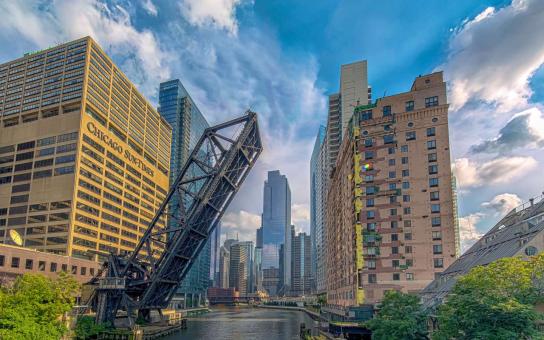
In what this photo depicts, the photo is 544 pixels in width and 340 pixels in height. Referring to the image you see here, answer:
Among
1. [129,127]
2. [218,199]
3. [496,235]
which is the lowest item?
[496,235]

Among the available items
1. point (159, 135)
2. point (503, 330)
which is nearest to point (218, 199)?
point (503, 330)

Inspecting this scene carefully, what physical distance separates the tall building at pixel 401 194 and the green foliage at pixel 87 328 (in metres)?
35.7

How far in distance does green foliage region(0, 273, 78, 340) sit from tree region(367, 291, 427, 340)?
26.8 meters

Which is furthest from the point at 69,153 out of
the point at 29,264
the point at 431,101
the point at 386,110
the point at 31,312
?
the point at 431,101

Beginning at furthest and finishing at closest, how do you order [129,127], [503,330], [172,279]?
1. [129,127]
2. [172,279]
3. [503,330]

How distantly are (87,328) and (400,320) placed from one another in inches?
1553

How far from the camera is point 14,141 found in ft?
319

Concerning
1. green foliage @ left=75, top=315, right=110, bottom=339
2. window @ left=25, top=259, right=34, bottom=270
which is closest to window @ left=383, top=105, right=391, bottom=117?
green foliage @ left=75, top=315, right=110, bottom=339

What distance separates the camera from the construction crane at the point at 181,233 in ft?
174

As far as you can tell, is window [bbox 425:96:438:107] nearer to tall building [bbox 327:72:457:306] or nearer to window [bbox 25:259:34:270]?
tall building [bbox 327:72:457:306]

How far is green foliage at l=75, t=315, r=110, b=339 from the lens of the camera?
53.0 meters

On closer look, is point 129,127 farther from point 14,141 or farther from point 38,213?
point 38,213

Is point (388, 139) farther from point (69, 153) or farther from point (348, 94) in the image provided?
point (348, 94)

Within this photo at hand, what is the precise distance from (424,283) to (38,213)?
75299 millimetres
